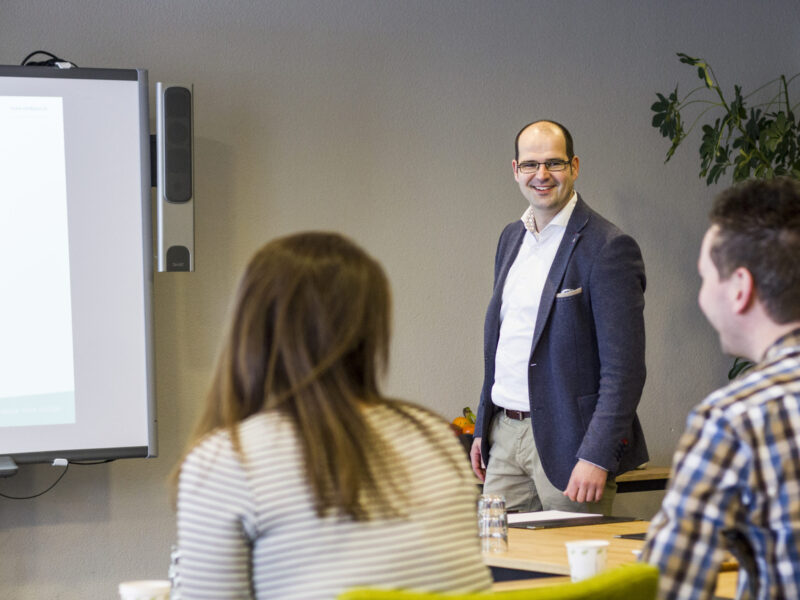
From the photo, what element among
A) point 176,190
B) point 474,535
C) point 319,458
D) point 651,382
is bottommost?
point 651,382

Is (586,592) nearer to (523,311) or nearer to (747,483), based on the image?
(747,483)

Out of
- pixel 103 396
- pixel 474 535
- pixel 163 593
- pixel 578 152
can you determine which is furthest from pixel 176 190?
pixel 474 535

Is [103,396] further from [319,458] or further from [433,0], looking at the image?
[319,458]

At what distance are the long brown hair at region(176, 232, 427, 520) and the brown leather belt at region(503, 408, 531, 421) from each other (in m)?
1.72

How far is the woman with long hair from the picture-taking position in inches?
44.3

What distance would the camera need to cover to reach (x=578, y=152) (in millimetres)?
4191

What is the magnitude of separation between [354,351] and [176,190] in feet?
7.60

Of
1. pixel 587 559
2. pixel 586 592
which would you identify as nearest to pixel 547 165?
pixel 587 559

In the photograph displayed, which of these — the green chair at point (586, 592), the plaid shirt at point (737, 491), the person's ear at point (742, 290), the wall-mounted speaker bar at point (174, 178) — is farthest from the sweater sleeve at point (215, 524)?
the wall-mounted speaker bar at point (174, 178)

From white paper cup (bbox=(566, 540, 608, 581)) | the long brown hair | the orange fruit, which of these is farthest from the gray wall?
the long brown hair

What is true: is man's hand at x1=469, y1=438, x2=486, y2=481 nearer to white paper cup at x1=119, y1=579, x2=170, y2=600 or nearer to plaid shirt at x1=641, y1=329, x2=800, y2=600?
white paper cup at x1=119, y1=579, x2=170, y2=600

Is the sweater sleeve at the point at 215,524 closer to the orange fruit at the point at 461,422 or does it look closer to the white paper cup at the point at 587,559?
the white paper cup at the point at 587,559

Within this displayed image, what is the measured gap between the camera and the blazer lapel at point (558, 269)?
9.18 ft

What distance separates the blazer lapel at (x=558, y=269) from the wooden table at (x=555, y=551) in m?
0.67
